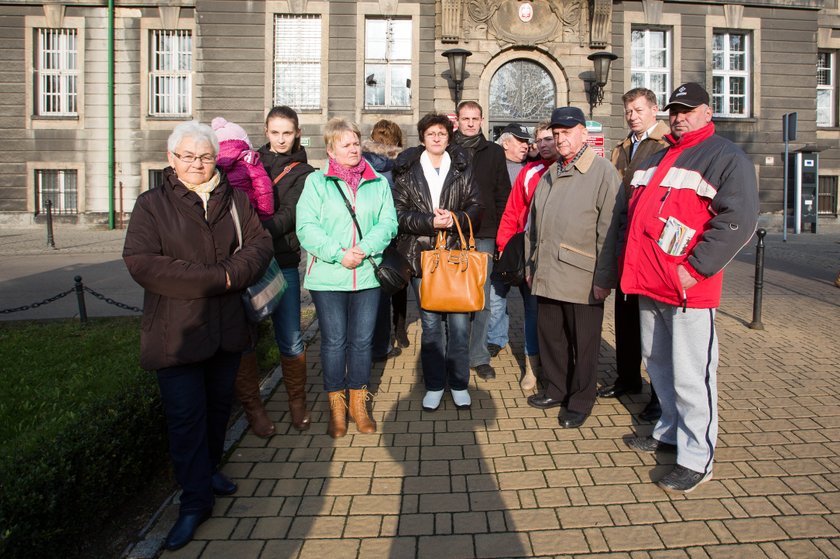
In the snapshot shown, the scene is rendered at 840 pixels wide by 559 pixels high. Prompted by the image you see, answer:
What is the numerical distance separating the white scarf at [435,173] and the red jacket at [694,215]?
1447 millimetres

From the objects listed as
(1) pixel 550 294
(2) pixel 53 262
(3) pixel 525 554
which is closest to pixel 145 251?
(3) pixel 525 554

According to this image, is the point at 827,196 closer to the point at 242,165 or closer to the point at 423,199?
the point at 423,199

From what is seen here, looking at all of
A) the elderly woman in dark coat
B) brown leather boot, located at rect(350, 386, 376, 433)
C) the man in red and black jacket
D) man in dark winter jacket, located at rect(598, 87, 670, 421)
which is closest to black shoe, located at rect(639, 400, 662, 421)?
man in dark winter jacket, located at rect(598, 87, 670, 421)

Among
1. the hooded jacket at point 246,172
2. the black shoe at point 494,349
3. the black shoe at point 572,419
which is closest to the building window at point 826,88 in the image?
the black shoe at point 494,349

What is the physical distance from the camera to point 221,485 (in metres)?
3.47

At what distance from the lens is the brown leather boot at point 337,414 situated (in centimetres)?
427

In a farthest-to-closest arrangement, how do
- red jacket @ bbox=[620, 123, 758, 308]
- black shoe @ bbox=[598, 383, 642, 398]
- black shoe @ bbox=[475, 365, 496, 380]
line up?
black shoe @ bbox=[475, 365, 496, 380] < black shoe @ bbox=[598, 383, 642, 398] < red jacket @ bbox=[620, 123, 758, 308]

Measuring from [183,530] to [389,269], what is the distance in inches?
76.5

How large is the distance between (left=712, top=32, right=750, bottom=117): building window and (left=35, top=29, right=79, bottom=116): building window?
64.5ft

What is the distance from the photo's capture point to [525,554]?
288 centimetres

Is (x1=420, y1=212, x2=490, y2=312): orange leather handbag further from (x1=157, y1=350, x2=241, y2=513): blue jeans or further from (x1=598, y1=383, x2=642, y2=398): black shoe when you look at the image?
(x1=157, y1=350, x2=241, y2=513): blue jeans

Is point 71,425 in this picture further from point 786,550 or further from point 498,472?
point 786,550

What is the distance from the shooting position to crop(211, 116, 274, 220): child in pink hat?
3885mm

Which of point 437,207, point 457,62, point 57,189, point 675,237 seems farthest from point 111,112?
point 675,237
